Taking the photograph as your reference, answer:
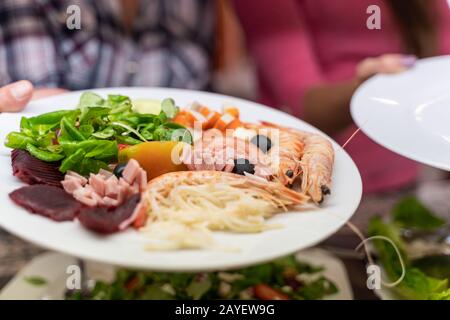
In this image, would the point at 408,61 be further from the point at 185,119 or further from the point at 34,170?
the point at 34,170

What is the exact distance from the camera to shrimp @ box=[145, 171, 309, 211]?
0.72 meters

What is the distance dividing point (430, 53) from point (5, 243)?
778mm

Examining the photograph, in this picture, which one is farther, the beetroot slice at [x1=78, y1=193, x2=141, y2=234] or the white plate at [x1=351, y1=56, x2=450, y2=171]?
the white plate at [x1=351, y1=56, x2=450, y2=171]

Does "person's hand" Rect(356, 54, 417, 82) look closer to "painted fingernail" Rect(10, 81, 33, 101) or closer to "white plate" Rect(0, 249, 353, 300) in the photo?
"white plate" Rect(0, 249, 353, 300)

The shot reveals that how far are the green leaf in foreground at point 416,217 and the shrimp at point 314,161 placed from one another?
0.35 metres

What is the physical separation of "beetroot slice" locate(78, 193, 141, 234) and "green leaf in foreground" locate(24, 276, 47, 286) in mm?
300

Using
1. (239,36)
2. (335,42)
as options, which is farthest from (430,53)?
(239,36)

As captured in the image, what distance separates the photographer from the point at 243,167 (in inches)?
30.0

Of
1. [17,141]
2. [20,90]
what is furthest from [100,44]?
[17,141]

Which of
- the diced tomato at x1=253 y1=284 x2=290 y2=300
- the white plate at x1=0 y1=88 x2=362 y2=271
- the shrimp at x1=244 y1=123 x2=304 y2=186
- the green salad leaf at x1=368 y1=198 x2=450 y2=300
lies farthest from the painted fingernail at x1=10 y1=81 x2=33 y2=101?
the green salad leaf at x1=368 y1=198 x2=450 y2=300

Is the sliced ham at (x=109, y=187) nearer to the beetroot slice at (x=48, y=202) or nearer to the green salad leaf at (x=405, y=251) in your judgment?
the beetroot slice at (x=48, y=202)

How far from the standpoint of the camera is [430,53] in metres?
1.05

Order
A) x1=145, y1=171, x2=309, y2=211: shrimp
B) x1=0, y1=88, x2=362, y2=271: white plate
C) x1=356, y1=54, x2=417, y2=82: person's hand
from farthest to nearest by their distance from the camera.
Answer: x1=356, y1=54, x2=417, y2=82: person's hand < x1=145, y1=171, x2=309, y2=211: shrimp < x1=0, y1=88, x2=362, y2=271: white plate
